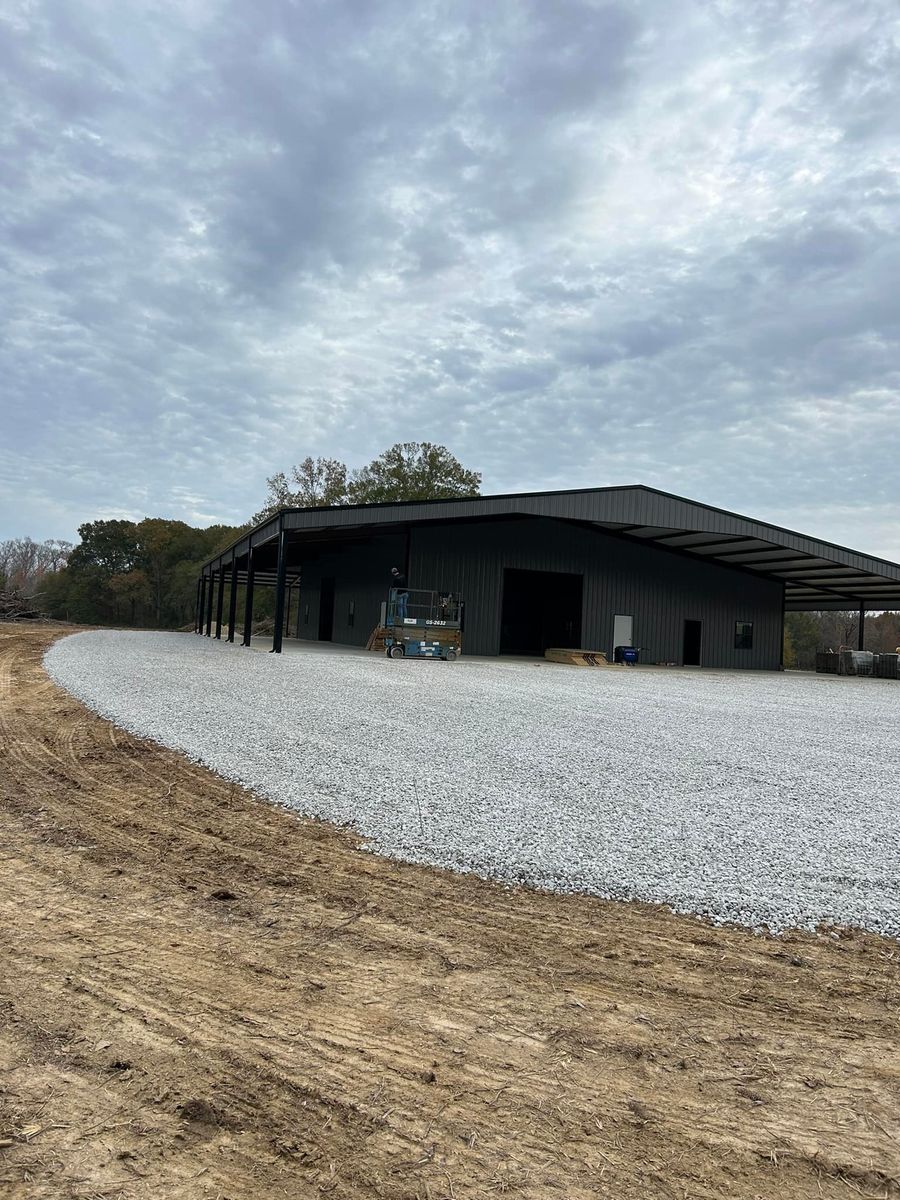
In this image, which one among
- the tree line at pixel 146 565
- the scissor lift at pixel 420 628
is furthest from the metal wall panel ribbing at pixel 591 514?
the tree line at pixel 146 565

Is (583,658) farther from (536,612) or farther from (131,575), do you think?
(131,575)

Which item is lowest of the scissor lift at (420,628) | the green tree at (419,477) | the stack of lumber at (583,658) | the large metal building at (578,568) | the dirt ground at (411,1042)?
the dirt ground at (411,1042)

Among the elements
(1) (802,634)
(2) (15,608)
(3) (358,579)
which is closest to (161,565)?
(2) (15,608)

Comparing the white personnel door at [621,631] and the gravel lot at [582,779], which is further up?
the white personnel door at [621,631]

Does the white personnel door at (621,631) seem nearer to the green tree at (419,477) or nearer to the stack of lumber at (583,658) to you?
the stack of lumber at (583,658)

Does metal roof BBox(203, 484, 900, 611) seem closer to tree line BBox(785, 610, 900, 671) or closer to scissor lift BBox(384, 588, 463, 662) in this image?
scissor lift BBox(384, 588, 463, 662)

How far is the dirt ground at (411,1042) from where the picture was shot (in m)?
1.93

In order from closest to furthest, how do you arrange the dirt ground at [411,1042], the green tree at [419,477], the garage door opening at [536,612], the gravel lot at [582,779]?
the dirt ground at [411,1042] → the gravel lot at [582,779] → the garage door opening at [536,612] → the green tree at [419,477]

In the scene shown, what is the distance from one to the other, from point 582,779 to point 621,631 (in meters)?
21.2

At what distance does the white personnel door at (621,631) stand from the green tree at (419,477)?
27117 millimetres

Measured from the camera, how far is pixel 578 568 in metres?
26.0

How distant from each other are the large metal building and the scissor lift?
6.26 ft

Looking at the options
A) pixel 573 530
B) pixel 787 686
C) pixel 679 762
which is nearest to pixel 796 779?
pixel 679 762

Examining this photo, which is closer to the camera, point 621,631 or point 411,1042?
point 411,1042
